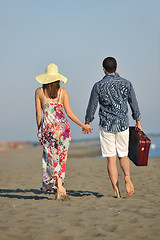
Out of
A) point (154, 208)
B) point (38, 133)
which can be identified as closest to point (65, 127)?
point (38, 133)

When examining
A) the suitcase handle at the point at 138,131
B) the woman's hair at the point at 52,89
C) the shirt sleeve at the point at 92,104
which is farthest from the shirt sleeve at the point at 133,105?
the woman's hair at the point at 52,89

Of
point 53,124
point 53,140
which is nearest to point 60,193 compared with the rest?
point 53,140

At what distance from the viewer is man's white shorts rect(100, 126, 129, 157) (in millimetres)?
5848

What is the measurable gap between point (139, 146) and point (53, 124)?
1388mm

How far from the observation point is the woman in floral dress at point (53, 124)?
18.8ft

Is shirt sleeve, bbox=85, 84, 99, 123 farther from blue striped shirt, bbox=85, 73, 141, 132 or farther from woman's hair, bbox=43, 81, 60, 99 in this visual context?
woman's hair, bbox=43, 81, 60, 99

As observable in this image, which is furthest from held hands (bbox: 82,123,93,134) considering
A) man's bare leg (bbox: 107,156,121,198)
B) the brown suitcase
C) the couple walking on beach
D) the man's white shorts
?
the brown suitcase

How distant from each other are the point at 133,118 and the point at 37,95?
1612mm

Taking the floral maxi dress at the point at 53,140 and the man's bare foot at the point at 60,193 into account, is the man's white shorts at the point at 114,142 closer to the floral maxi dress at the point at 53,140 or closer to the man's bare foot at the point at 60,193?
the floral maxi dress at the point at 53,140

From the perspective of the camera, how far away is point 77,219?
14.3 ft

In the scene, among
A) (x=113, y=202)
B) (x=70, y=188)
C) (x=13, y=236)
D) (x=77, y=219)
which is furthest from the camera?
(x=70, y=188)

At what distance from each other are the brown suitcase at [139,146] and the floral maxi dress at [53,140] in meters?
1.05

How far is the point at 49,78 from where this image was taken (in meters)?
5.67

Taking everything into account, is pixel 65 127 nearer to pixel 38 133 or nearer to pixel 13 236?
pixel 38 133
